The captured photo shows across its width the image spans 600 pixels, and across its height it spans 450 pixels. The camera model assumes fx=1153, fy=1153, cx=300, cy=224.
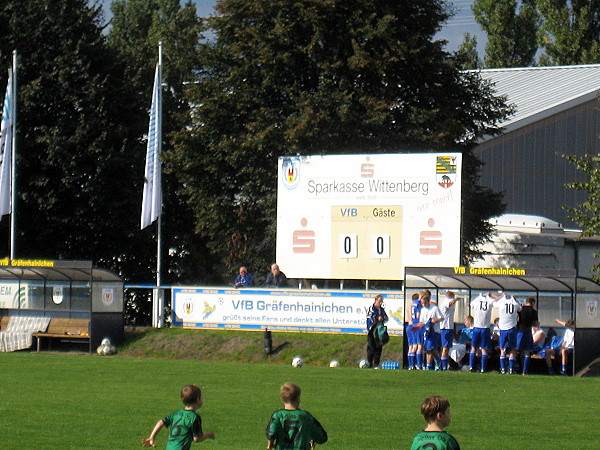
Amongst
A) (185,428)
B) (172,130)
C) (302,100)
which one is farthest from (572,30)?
(185,428)

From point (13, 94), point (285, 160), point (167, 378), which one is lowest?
point (167, 378)

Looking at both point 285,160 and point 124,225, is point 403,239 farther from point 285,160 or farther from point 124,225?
point 124,225

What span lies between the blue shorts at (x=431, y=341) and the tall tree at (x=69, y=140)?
18764 mm

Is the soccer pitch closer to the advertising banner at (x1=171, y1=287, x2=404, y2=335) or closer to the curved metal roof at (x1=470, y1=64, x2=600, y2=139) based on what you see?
the advertising banner at (x1=171, y1=287, x2=404, y2=335)

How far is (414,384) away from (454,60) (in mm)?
19333

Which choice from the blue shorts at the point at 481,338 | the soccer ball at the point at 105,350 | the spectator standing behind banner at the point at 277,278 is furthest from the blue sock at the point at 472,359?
the soccer ball at the point at 105,350

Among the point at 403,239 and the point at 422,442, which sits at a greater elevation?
the point at 403,239

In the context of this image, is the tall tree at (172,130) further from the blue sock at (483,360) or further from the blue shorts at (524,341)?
the blue shorts at (524,341)

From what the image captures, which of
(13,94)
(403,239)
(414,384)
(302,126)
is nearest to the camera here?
(414,384)

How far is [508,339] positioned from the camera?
27906 millimetres

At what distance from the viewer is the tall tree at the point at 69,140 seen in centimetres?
4406

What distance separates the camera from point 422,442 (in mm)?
7852

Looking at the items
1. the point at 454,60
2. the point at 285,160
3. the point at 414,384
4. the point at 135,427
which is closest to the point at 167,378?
the point at 414,384

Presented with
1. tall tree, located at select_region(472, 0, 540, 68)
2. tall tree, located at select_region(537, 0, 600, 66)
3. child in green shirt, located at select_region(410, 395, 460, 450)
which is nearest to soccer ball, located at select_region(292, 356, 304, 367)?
child in green shirt, located at select_region(410, 395, 460, 450)
